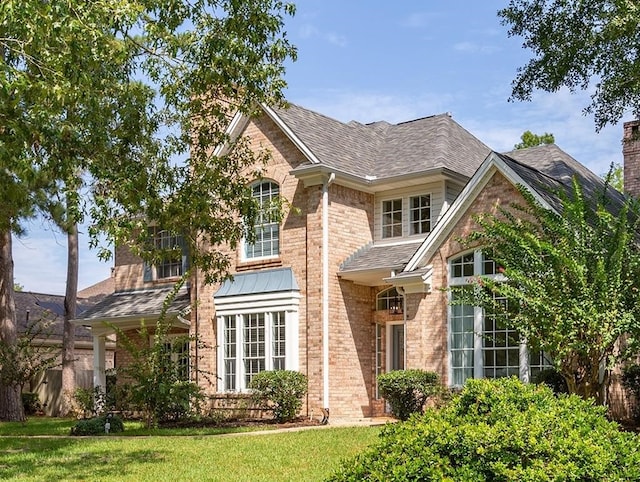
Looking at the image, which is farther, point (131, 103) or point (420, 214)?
point (420, 214)

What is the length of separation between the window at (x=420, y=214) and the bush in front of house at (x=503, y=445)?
15041 millimetres

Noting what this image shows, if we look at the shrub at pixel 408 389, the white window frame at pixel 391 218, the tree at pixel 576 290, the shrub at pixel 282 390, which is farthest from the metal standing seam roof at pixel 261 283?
the tree at pixel 576 290

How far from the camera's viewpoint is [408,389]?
18312 mm

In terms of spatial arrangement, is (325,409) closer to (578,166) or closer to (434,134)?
(434,134)

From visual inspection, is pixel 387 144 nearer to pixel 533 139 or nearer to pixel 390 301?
pixel 390 301

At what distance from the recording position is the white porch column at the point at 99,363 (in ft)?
86.5

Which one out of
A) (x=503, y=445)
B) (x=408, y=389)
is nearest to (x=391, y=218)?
(x=408, y=389)

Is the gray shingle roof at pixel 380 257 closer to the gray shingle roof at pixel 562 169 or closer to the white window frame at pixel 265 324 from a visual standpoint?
the white window frame at pixel 265 324

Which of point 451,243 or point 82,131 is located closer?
point 82,131

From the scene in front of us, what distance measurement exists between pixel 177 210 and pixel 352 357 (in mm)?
8906

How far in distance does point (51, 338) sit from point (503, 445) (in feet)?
109

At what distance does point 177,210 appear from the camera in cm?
1384

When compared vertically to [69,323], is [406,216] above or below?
above

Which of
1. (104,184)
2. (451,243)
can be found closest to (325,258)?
(451,243)
